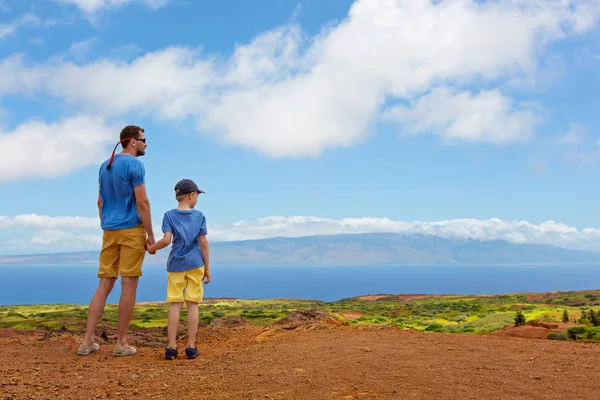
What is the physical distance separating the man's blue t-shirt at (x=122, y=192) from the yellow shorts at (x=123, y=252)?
3.9 inches

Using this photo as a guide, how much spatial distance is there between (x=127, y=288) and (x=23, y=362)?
61.6 inches

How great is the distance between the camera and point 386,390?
205 inches

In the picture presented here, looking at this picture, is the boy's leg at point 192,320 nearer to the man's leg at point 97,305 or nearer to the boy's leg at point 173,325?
the boy's leg at point 173,325

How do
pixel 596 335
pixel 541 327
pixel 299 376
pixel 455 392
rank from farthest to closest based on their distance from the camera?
1. pixel 541 327
2. pixel 596 335
3. pixel 299 376
4. pixel 455 392

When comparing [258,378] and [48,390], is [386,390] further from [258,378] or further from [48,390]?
[48,390]

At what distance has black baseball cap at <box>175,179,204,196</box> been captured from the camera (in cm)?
755

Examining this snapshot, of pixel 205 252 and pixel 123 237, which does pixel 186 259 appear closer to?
pixel 205 252

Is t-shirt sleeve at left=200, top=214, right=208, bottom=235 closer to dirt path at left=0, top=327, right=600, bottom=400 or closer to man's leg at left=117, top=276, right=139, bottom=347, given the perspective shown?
man's leg at left=117, top=276, right=139, bottom=347

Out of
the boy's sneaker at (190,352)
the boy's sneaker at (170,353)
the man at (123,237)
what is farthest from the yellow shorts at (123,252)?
the boy's sneaker at (190,352)

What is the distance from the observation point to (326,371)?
599cm

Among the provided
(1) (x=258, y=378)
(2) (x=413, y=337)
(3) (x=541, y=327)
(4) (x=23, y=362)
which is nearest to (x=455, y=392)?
(1) (x=258, y=378)

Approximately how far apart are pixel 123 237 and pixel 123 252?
20cm

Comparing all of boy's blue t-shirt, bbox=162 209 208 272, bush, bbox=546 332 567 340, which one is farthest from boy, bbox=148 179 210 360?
bush, bbox=546 332 567 340

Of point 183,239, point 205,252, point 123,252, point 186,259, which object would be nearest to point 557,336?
point 205,252
